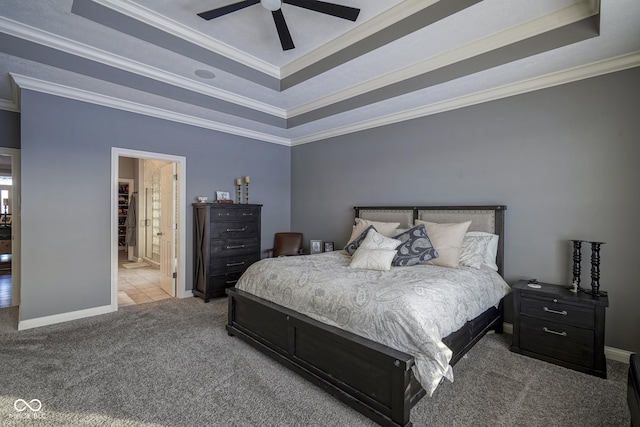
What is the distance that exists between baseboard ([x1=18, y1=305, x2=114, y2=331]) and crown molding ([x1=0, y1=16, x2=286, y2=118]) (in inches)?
116

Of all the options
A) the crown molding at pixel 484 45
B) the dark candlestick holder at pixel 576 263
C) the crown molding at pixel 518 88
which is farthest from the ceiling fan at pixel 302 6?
the dark candlestick holder at pixel 576 263

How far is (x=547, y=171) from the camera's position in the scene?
123 inches

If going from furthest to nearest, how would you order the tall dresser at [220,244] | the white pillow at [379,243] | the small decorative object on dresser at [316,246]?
the small decorative object on dresser at [316,246], the tall dresser at [220,244], the white pillow at [379,243]

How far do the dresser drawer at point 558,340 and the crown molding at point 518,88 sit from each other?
236 cm

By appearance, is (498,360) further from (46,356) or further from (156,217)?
(156,217)

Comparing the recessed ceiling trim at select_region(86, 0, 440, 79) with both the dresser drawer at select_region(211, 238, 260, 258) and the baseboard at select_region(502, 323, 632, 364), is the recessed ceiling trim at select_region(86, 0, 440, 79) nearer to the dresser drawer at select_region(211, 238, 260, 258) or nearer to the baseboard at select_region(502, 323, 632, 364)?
the dresser drawer at select_region(211, 238, 260, 258)

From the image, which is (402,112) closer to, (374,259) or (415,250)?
(415,250)

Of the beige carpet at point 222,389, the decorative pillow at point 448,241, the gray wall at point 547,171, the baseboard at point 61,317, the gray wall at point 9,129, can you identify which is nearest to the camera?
the beige carpet at point 222,389

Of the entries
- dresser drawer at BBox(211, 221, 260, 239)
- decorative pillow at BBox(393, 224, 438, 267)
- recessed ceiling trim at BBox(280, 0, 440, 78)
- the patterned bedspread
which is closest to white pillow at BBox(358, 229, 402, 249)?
decorative pillow at BBox(393, 224, 438, 267)

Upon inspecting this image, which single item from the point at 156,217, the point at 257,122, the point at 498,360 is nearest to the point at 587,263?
the point at 498,360

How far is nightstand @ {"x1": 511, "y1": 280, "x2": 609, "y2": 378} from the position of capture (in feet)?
8.05

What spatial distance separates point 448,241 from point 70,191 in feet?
14.8

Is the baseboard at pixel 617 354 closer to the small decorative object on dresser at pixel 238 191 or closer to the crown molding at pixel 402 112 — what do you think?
the crown molding at pixel 402 112

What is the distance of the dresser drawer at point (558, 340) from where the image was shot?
2.49 m
